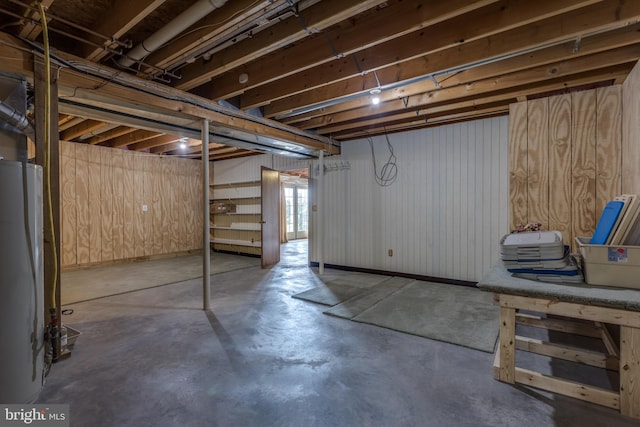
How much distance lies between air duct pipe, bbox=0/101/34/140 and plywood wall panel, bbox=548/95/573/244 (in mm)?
5110

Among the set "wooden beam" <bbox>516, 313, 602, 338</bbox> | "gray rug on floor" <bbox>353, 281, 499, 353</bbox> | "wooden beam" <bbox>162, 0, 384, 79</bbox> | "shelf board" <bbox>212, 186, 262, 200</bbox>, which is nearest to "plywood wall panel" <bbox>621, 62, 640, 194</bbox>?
"wooden beam" <bbox>516, 313, 602, 338</bbox>

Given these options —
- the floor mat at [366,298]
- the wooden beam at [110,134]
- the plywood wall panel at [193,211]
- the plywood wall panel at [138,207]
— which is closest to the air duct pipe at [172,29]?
the floor mat at [366,298]

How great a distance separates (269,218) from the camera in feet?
20.7

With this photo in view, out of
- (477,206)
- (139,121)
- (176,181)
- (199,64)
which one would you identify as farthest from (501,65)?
(176,181)

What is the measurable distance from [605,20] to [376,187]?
361cm

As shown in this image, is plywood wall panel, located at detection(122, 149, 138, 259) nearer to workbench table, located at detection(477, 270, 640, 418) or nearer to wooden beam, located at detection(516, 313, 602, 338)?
workbench table, located at detection(477, 270, 640, 418)

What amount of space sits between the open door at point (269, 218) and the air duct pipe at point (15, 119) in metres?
3.79

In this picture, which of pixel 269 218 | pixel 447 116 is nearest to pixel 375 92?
pixel 447 116

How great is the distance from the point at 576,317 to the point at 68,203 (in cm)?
775

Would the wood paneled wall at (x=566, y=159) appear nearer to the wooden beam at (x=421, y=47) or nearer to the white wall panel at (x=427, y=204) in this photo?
the white wall panel at (x=427, y=204)

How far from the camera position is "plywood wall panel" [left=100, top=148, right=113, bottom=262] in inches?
250

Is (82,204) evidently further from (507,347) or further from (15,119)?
(507,347)

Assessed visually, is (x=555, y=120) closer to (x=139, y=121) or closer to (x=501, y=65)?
(x=501, y=65)

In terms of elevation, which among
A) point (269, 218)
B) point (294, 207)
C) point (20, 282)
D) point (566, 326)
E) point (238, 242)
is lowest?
point (566, 326)
